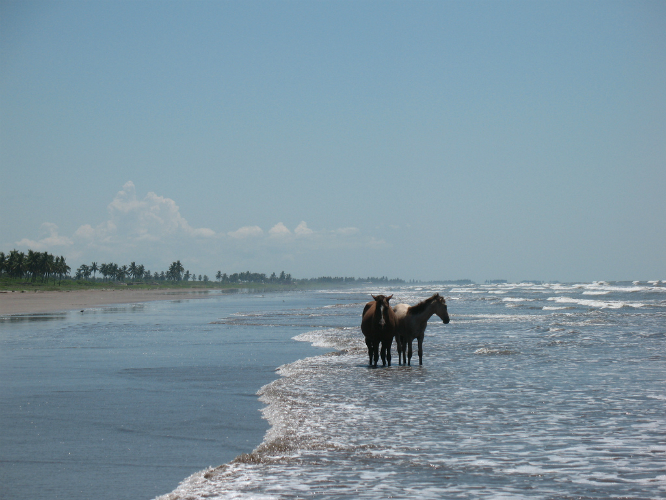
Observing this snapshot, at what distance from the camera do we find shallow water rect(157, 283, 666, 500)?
6633 millimetres

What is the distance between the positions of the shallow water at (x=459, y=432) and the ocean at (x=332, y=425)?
37 millimetres

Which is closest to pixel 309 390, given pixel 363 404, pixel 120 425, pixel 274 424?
pixel 363 404

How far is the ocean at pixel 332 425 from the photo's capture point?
6.75 meters

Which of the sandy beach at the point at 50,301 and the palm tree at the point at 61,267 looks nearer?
the sandy beach at the point at 50,301

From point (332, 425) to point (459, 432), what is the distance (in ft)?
7.19

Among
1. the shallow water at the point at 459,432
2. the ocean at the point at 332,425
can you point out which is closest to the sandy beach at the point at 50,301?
the ocean at the point at 332,425

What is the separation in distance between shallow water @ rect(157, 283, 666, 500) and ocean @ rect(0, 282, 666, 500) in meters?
0.04

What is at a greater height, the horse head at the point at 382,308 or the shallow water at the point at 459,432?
the horse head at the point at 382,308

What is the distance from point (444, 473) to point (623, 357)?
1462 cm

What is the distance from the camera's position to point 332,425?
974 cm

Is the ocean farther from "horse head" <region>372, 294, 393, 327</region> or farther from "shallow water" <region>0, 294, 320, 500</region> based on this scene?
"horse head" <region>372, 294, 393, 327</region>

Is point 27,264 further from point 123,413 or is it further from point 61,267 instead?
point 123,413

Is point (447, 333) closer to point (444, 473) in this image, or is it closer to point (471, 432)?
point (471, 432)

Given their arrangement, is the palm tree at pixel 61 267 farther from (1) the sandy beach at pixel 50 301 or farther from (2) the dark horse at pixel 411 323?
(2) the dark horse at pixel 411 323
